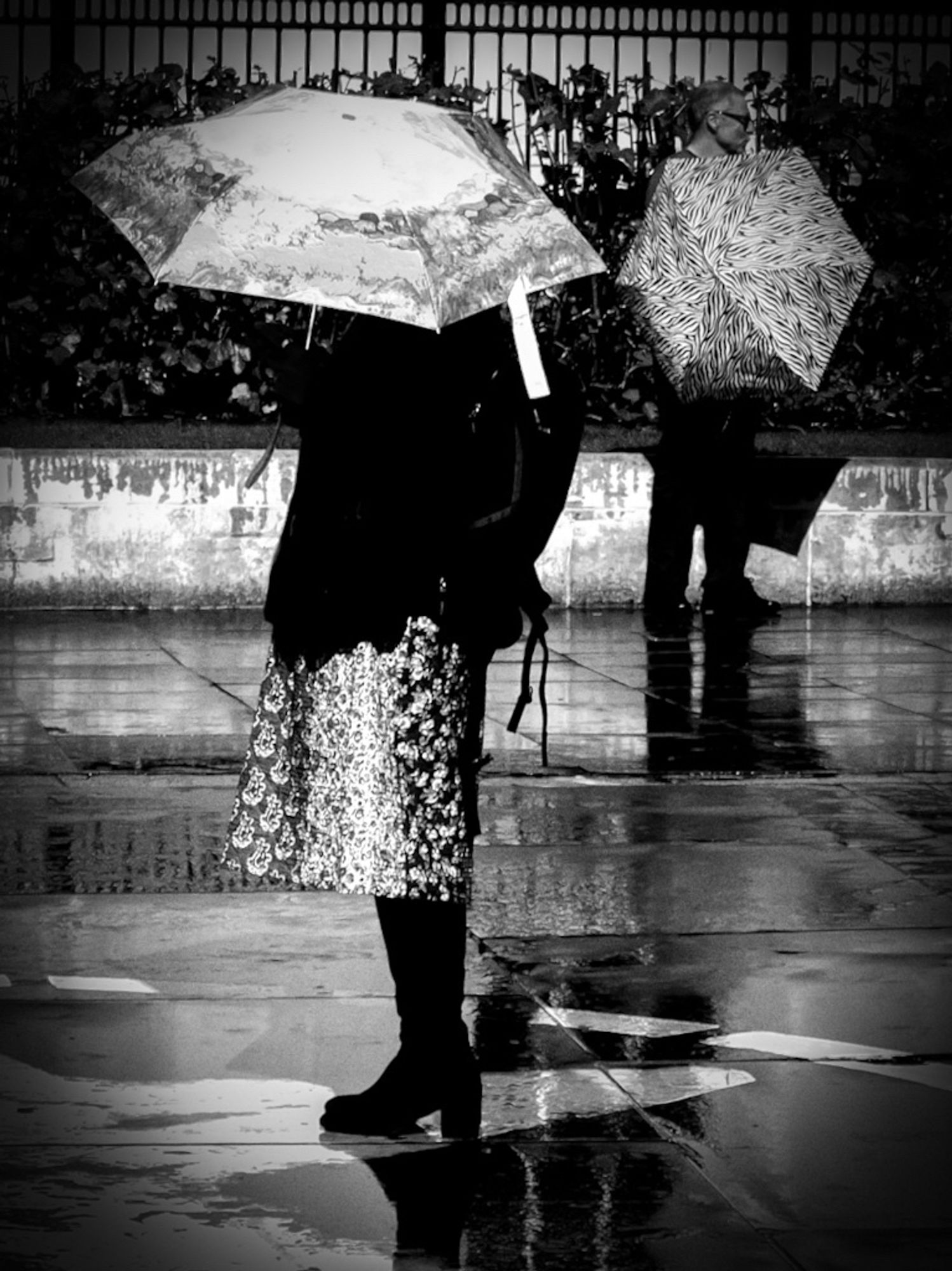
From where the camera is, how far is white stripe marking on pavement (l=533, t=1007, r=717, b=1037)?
5.10m

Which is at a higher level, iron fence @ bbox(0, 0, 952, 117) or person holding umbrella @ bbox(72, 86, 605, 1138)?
iron fence @ bbox(0, 0, 952, 117)

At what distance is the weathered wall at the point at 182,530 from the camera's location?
1181 centimetres

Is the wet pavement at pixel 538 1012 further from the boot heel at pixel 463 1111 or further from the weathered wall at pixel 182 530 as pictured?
the weathered wall at pixel 182 530

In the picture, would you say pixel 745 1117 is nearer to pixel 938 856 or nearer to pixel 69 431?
pixel 938 856

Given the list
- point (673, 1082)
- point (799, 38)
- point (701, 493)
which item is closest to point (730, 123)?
point (701, 493)

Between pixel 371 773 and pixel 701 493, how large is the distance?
7.38m

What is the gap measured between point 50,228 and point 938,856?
23.1ft

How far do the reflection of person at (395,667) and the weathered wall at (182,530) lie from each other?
7.20m

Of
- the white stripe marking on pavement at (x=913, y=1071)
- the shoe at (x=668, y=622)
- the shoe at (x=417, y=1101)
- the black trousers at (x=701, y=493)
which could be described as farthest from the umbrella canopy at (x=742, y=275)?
the shoe at (x=417, y=1101)

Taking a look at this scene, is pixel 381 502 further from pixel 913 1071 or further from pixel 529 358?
pixel 913 1071

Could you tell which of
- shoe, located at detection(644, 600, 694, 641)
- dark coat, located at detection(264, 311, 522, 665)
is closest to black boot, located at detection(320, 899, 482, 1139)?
dark coat, located at detection(264, 311, 522, 665)

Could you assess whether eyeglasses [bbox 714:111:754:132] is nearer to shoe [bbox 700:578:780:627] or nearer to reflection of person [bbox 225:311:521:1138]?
shoe [bbox 700:578:780:627]

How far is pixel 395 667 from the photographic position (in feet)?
14.7

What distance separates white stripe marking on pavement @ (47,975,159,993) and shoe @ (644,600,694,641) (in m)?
6.04
